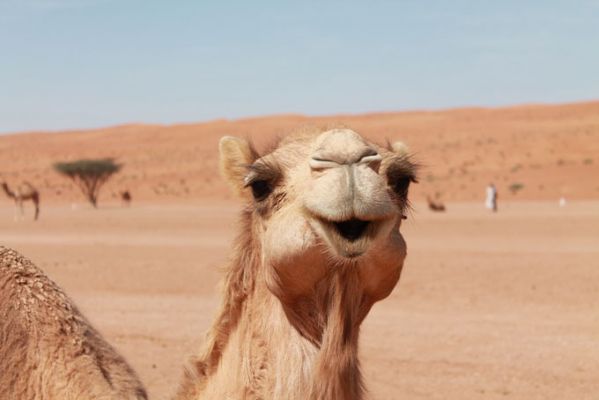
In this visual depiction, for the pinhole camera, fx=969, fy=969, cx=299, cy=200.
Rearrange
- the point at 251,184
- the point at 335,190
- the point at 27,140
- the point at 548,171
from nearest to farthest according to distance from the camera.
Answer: the point at 335,190 → the point at 251,184 → the point at 548,171 → the point at 27,140

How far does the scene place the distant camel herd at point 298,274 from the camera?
2.92 metres

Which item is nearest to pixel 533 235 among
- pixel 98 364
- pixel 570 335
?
pixel 570 335

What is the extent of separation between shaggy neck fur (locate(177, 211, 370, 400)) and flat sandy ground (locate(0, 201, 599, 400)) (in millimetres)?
238

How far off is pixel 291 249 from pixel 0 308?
5.21 feet

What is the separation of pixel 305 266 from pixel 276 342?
317 millimetres

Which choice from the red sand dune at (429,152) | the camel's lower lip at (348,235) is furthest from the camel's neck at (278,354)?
the red sand dune at (429,152)

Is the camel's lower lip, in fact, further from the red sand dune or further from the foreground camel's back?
the red sand dune

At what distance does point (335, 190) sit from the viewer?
2.86 m

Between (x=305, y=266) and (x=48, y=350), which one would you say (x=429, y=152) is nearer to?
(x=48, y=350)

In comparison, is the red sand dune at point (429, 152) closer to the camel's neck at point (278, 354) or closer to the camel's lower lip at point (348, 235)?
the camel's neck at point (278, 354)

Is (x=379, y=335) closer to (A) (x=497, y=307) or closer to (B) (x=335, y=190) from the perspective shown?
(A) (x=497, y=307)

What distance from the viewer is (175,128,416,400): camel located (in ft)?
9.57

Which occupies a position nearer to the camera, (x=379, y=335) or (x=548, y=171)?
(x=379, y=335)

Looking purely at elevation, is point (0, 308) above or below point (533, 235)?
above
